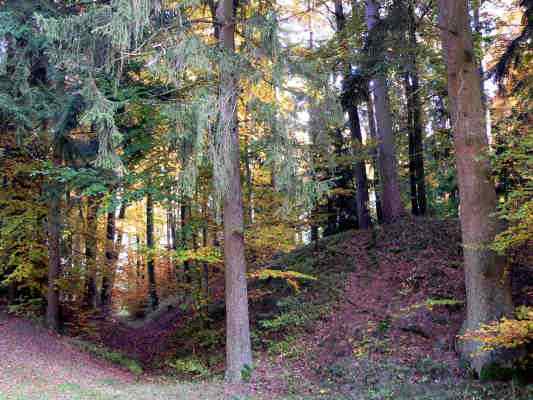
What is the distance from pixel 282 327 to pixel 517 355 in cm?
559

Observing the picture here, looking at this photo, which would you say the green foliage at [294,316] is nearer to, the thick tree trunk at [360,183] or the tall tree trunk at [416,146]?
the thick tree trunk at [360,183]

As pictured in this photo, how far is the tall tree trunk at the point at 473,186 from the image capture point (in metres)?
6.91

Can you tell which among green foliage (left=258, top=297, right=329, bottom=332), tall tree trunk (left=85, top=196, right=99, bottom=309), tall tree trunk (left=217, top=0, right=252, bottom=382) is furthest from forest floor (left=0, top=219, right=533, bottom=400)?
tall tree trunk (left=85, top=196, right=99, bottom=309)

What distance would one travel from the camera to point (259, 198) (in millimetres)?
11844

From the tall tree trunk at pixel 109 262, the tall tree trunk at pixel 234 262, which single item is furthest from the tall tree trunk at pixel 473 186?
the tall tree trunk at pixel 109 262

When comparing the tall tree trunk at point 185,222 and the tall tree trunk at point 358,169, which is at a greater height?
the tall tree trunk at point 358,169

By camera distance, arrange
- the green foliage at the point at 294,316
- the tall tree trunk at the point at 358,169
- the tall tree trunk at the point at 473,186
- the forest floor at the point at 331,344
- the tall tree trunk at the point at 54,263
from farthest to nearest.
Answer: the tall tree trunk at the point at 358,169
the tall tree trunk at the point at 54,263
the green foliage at the point at 294,316
the forest floor at the point at 331,344
the tall tree trunk at the point at 473,186

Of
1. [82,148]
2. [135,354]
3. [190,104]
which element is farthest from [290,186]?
[135,354]

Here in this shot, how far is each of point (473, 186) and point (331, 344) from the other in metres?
4.39

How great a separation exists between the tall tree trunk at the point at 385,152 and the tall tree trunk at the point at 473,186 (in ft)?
18.2

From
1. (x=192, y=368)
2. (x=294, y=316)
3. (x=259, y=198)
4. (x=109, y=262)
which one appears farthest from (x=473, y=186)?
(x=109, y=262)

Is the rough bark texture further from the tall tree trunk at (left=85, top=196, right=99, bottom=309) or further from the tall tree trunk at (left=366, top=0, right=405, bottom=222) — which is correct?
the tall tree trunk at (left=366, top=0, right=405, bottom=222)

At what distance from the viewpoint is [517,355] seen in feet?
21.3

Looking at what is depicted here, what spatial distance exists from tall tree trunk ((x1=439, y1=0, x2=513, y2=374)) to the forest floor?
3.18ft
